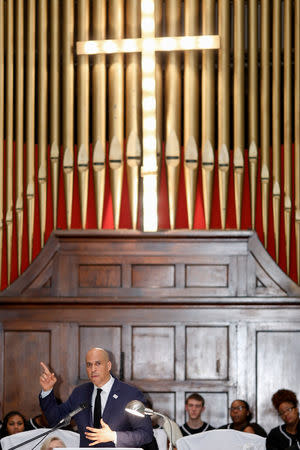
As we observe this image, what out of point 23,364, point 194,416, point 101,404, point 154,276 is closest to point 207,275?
point 154,276

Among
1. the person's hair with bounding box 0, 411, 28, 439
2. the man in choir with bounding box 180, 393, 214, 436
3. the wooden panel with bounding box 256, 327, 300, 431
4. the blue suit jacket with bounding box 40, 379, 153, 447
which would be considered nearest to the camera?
the blue suit jacket with bounding box 40, 379, 153, 447

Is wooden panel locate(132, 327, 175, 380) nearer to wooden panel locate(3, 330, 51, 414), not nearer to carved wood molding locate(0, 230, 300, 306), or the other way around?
carved wood molding locate(0, 230, 300, 306)

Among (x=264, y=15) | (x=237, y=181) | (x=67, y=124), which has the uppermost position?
(x=264, y=15)

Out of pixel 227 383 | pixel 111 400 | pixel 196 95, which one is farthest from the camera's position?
pixel 196 95

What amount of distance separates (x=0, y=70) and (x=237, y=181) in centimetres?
273

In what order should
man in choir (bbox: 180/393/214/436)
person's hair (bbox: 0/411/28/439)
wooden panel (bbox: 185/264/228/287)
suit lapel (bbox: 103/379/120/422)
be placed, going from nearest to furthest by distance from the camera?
suit lapel (bbox: 103/379/120/422)
person's hair (bbox: 0/411/28/439)
man in choir (bbox: 180/393/214/436)
wooden panel (bbox: 185/264/228/287)

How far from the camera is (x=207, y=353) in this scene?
310 inches

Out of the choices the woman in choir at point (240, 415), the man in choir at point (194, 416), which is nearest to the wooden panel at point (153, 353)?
the man in choir at point (194, 416)

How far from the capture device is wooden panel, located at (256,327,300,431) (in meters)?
7.82

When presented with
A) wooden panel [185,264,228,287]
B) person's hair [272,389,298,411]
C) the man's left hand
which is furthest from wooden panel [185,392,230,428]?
the man's left hand

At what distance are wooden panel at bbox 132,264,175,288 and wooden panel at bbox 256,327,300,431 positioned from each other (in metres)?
1.01

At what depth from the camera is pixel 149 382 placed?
7.83 meters

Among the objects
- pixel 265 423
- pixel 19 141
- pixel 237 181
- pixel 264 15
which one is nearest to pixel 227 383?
pixel 265 423

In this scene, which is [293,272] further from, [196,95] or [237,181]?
[196,95]
